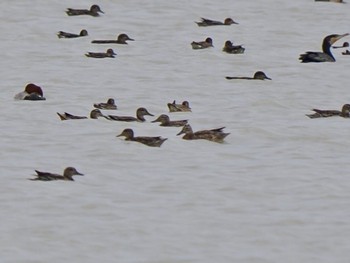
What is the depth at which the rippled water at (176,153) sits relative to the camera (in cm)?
1522

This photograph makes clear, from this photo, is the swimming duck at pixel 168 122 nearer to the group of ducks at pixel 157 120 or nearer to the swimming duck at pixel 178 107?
the group of ducks at pixel 157 120

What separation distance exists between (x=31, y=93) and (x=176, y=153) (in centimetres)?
568

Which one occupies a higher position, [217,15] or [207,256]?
[217,15]

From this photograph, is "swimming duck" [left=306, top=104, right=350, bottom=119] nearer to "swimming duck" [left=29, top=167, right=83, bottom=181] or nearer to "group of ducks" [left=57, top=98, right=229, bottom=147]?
"group of ducks" [left=57, top=98, right=229, bottom=147]

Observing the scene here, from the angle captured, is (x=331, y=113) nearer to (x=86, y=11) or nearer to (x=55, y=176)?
(x=55, y=176)

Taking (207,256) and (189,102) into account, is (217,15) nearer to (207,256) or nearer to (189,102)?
(189,102)

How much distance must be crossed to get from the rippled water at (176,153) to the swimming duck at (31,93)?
0.22 m

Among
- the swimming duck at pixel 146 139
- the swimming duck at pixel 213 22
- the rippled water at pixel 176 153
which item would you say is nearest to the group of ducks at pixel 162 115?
the swimming duck at pixel 146 139

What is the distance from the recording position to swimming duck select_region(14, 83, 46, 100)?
81.1 feet

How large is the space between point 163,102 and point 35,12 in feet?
40.8

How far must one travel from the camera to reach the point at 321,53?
3022 cm

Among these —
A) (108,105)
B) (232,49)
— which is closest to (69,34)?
(232,49)

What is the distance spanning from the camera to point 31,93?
2489 cm

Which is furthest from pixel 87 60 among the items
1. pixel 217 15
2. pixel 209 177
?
pixel 209 177
